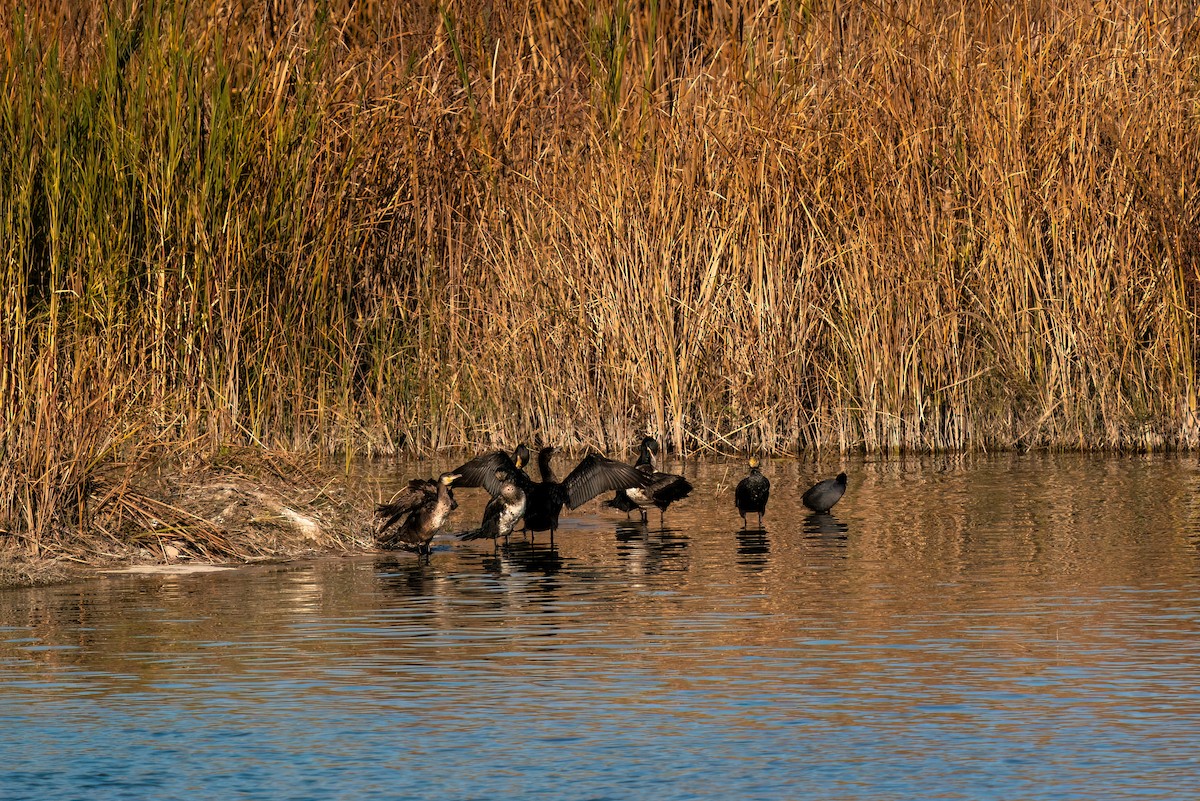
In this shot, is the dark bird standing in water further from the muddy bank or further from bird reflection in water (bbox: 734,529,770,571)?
bird reflection in water (bbox: 734,529,770,571)

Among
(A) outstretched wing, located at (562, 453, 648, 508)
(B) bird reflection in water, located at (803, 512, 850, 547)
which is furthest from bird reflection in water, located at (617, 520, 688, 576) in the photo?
(B) bird reflection in water, located at (803, 512, 850, 547)

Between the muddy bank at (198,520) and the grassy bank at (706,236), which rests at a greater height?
the grassy bank at (706,236)

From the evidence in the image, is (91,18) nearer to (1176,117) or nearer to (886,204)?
(886,204)

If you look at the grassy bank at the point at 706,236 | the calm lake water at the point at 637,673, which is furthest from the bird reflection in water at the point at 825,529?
the grassy bank at the point at 706,236

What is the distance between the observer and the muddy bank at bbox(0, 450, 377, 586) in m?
10.3

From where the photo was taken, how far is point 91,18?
A: 1564 centimetres

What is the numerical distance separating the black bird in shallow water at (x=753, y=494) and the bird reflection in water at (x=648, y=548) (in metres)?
0.48

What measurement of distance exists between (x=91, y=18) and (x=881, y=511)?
278 inches

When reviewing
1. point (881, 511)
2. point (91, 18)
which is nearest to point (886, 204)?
point (881, 511)

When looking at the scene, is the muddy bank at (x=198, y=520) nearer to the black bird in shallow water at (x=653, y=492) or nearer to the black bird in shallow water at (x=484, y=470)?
the black bird in shallow water at (x=484, y=470)

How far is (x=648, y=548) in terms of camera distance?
11641 mm

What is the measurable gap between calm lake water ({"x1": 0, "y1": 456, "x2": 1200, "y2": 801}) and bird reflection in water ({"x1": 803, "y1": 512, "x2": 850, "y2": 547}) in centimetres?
5

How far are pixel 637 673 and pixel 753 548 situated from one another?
4.04 metres

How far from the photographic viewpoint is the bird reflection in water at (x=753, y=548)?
10805 mm
